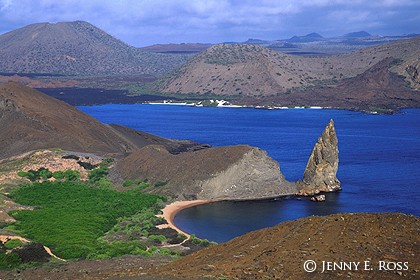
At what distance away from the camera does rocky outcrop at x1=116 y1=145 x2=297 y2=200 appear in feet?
231

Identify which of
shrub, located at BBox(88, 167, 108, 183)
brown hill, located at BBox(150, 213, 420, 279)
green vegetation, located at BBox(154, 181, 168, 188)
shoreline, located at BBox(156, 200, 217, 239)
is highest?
brown hill, located at BBox(150, 213, 420, 279)

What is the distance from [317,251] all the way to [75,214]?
3036cm

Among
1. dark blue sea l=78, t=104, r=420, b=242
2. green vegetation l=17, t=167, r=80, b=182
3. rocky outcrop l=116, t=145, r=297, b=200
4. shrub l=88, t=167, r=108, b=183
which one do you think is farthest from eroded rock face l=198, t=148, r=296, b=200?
green vegetation l=17, t=167, r=80, b=182

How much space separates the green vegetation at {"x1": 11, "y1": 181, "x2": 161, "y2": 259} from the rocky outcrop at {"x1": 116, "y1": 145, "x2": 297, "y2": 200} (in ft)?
14.7

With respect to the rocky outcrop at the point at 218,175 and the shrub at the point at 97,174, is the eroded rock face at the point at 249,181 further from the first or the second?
the shrub at the point at 97,174

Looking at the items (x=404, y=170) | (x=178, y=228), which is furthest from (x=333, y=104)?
(x=178, y=228)

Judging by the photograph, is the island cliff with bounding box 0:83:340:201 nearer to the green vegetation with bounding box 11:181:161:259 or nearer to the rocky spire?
the rocky spire

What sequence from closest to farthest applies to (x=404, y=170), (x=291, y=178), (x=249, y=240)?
(x=249, y=240) < (x=291, y=178) < (x=404, y=170)

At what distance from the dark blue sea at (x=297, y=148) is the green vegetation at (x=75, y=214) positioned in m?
6.08

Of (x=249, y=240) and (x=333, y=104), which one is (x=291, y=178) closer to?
(x=249, y=240)

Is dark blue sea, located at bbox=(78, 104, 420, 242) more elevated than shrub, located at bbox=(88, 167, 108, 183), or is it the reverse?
shrub, located at bbox=(88, 167, 108, 183)

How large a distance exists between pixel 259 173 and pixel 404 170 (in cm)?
2410

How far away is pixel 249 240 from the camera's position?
118 ft

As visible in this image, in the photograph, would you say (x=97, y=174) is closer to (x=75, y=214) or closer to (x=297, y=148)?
(x=75, y=214)
